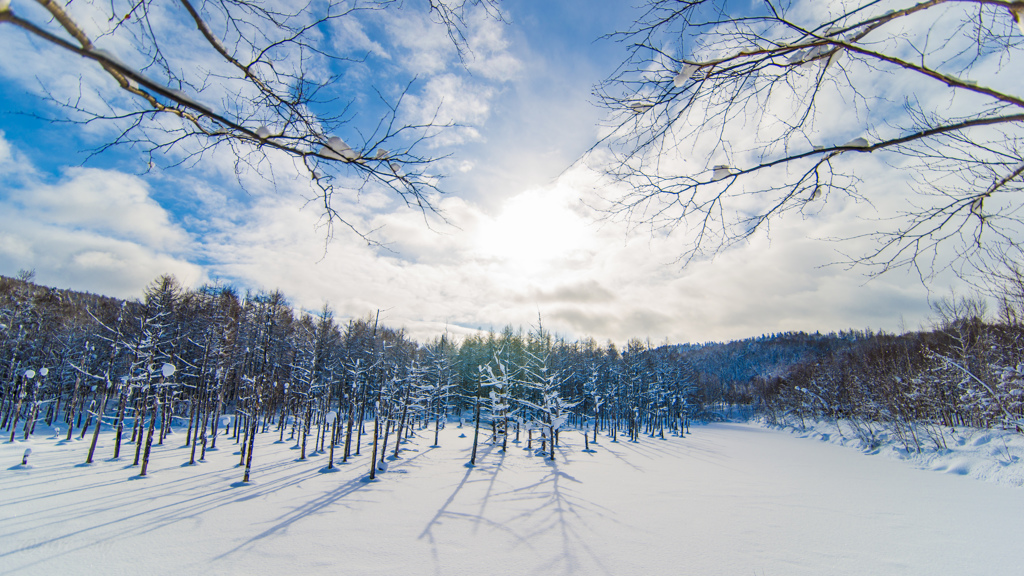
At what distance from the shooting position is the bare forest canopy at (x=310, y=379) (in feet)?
64.5

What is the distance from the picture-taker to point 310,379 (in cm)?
2472

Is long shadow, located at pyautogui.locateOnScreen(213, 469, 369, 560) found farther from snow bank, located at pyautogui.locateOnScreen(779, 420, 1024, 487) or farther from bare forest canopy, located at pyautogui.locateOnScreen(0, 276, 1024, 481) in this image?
snow bank, located at pyautogui.locateOnScreen(779, 420, 1024, 487)

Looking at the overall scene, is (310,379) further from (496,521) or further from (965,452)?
(965,452)

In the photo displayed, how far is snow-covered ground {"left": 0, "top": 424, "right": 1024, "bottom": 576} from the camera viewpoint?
783cm

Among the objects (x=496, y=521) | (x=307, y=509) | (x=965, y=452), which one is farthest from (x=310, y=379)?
(x=965, y=452)

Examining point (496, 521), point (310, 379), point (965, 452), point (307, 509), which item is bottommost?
point (307, 509)

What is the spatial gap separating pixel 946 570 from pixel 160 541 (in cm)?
1808

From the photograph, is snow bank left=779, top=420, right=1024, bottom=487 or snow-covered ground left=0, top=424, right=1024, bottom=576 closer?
snow-covered ground left=0, top=424, right=1024, bottom=576

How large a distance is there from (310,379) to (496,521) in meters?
19.4

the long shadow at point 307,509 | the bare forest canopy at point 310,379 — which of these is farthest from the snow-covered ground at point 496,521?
the bare forest canopy at point 310,379

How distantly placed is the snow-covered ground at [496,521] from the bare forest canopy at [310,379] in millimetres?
2750

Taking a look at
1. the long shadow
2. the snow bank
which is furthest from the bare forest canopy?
the long shadow

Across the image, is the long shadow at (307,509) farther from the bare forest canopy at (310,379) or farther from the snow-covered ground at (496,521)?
the bare forest canopy at (310,379)

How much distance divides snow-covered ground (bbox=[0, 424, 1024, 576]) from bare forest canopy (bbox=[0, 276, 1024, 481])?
2.75 metres
